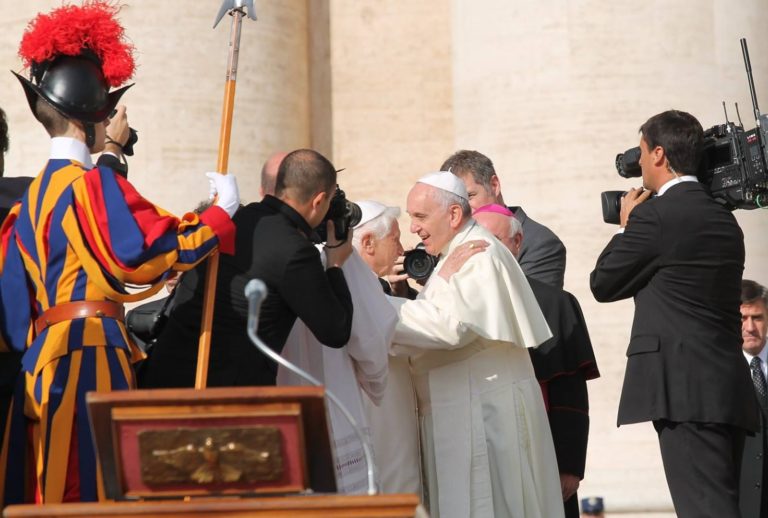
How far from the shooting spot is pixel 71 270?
5.06m

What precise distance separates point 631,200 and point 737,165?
46 cm

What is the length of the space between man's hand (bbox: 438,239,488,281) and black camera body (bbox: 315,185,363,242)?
614 millimetres

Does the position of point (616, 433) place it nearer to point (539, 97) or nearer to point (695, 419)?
point (539, 97)

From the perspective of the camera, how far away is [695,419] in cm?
610

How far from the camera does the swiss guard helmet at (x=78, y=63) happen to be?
17.2ft

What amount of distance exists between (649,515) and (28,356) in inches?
208

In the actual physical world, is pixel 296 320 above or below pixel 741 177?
below

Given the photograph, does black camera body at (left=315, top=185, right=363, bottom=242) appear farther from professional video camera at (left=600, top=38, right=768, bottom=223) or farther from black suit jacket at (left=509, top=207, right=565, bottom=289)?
black suit jacket at (left=509, top=207, right=565, bottom=289)

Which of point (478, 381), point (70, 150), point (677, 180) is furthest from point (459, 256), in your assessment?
point (70, 150)

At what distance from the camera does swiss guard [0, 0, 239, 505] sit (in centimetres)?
500

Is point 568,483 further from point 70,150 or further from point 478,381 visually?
point 70,150

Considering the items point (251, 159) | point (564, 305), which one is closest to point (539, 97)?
point (251, 159)

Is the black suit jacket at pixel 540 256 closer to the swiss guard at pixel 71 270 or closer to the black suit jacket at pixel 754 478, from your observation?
the black suit jacket at pixel 754 478

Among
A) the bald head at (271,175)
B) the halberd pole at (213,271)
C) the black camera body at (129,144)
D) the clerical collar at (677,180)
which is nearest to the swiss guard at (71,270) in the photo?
the halberd pole at (213,271)
